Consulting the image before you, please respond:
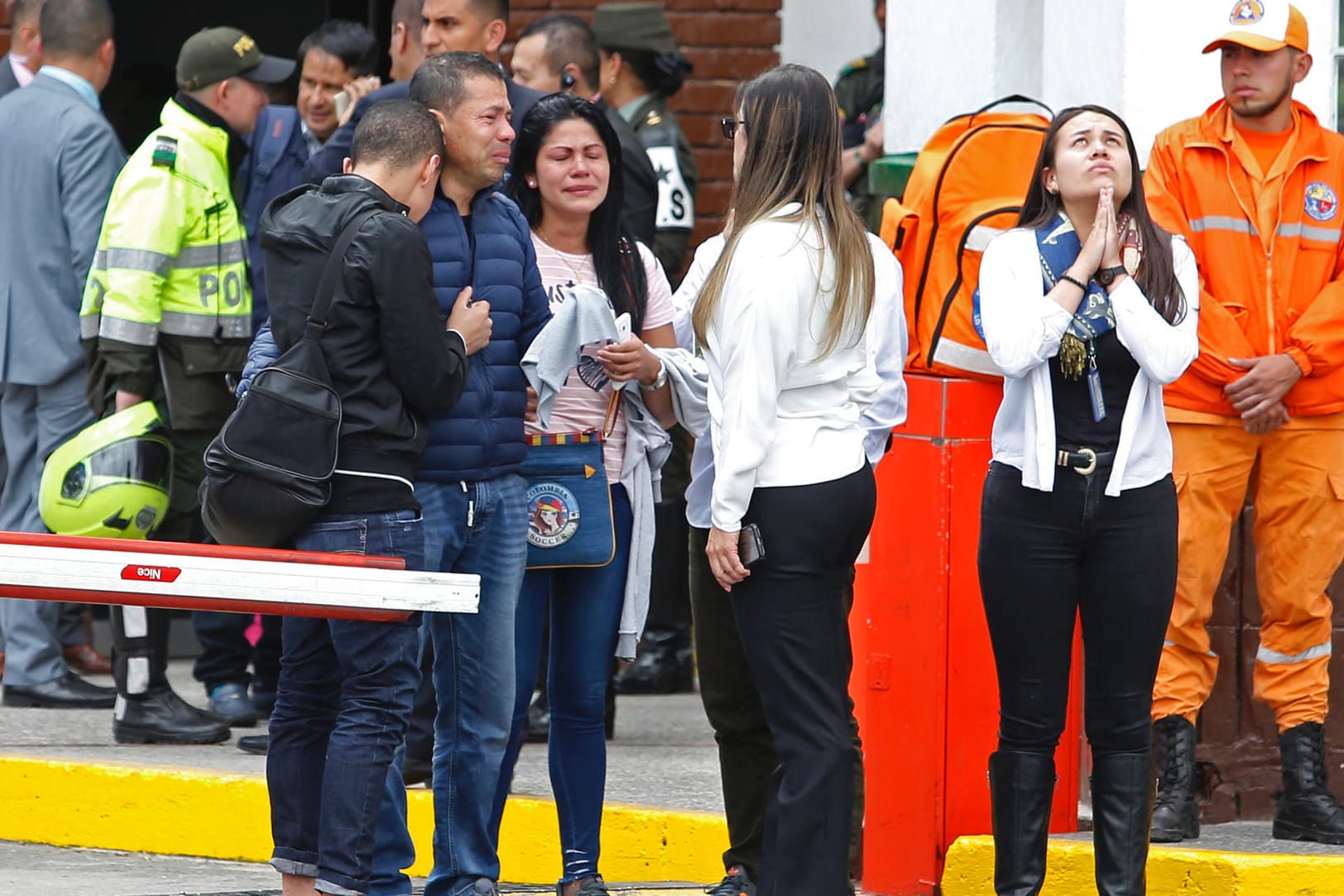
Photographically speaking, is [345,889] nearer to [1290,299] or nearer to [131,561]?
[131,561]

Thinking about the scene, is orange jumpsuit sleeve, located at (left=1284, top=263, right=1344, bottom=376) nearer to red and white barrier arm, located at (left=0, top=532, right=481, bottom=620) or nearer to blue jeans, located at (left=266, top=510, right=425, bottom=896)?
blue jeans, located at (left=266, top=510, right=425, bottom=896)

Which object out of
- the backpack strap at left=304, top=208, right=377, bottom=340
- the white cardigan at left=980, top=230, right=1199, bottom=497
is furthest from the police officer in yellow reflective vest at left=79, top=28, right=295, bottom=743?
the white cardigan at left=980, top=230, right=1199, bottom=497

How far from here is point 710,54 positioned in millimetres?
8594

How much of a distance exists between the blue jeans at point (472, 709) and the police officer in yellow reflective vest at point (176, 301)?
2.01m

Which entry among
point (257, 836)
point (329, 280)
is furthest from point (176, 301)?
point (329, 280)

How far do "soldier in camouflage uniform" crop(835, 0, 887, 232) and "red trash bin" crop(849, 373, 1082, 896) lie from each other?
2.20 meters

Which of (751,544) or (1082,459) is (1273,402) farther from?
(751,544)

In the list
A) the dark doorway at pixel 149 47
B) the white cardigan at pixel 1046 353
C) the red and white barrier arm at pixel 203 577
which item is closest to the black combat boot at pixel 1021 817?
the white cardigan at pixel 1046 353

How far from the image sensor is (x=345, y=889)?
443 cm

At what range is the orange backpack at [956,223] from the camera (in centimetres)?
533

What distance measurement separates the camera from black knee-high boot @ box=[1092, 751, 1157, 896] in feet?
15.6

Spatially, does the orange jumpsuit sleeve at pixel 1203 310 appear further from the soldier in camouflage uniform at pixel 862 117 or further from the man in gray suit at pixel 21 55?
the man in gray suit at pixel 21 55

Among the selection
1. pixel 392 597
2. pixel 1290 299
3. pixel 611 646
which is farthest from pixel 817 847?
pixel 1290 299

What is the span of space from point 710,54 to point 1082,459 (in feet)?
14.2
